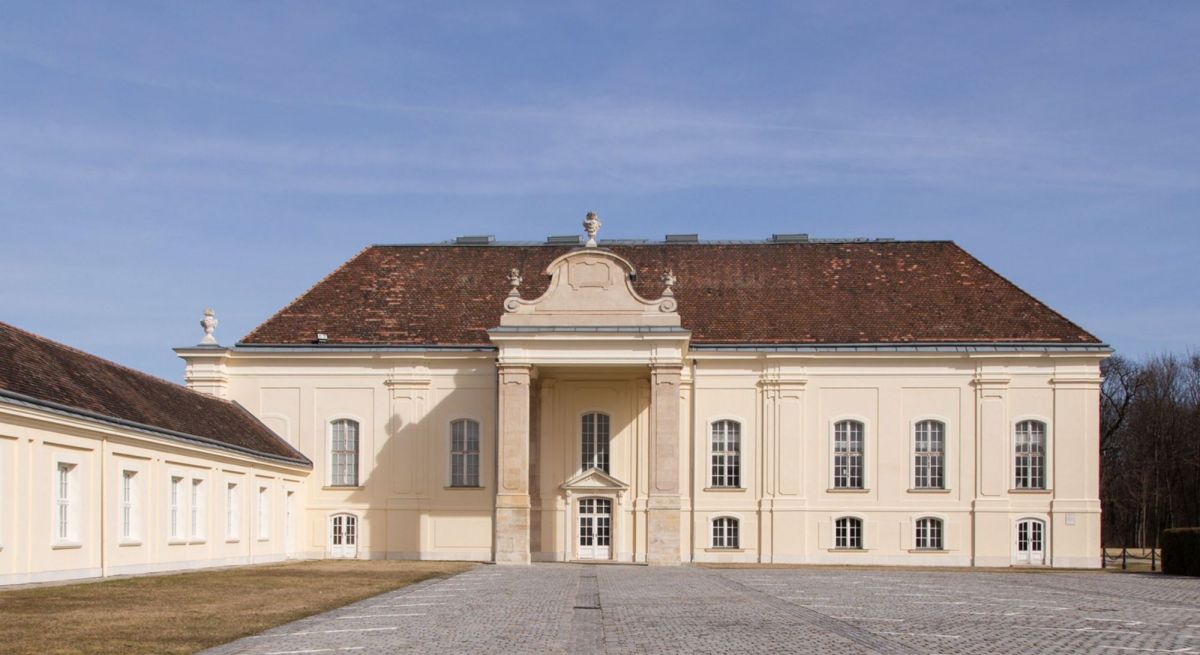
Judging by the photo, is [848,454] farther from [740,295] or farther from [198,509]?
[198,509]

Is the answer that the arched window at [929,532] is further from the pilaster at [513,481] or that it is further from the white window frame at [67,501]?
the white window frame at [67,501]

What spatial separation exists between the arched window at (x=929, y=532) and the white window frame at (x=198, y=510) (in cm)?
2354

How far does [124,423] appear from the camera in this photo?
1179 inches

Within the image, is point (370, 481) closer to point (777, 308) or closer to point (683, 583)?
point (777, 308)

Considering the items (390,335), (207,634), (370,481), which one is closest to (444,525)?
(370,481)


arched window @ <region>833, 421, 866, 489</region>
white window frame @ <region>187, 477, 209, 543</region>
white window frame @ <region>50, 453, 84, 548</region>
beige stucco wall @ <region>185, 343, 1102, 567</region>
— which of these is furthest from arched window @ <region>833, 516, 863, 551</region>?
white window frame @ <region>50, 453, 84, 548</region>

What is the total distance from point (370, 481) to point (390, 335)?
507cm

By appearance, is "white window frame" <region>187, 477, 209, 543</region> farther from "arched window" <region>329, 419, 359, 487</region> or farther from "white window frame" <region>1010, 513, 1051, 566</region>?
"white window frame" <region>1010, 513, 1051, 566</region>

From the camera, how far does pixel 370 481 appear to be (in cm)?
4659

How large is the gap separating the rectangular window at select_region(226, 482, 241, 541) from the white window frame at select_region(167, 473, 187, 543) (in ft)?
12.0

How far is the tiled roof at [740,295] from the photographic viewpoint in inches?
1845

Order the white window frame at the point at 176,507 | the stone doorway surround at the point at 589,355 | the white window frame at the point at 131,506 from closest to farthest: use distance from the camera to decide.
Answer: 1. the white window frame at the point at 131,506
2. the white window frame at the point at 176,507
3. the stone doorway surround at the point at 589,355

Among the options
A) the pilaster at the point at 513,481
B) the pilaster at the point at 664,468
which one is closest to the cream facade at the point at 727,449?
the pilaster at the point at 664,468

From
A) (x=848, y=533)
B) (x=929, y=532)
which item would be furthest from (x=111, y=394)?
(x=929, y=532)
